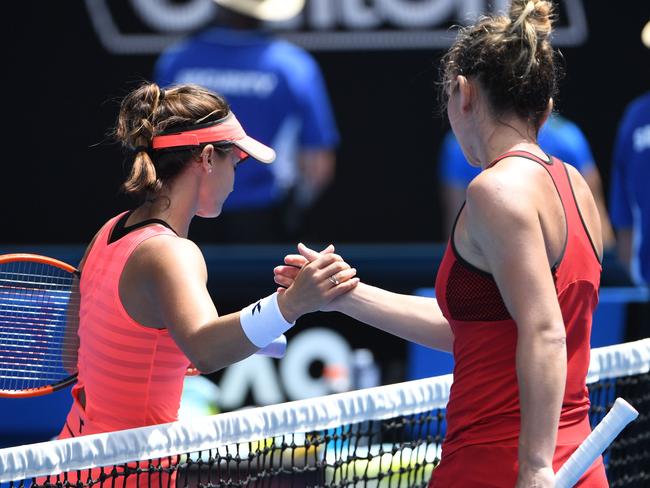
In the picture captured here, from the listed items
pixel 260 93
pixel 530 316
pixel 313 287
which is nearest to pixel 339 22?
pixel 260 93

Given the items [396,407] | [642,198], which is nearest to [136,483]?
[396,407]

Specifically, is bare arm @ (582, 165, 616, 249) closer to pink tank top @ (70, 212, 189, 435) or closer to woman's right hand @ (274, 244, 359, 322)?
woman's right hand @ (274, 244, 359, 322)

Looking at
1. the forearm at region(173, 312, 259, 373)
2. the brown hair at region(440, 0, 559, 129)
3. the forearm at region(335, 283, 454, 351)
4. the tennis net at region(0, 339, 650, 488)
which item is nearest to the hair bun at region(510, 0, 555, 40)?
the brown hair at region(440, 0, 559, 129)

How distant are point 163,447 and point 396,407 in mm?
746

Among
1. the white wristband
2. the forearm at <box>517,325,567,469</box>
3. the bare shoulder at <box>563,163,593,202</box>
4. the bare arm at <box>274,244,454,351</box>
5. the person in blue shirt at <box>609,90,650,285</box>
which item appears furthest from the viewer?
the person in blue shirt at <box>609,90,650,285</box>

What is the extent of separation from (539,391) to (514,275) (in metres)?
0.22

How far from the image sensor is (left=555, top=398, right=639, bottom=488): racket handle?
2.25 metres

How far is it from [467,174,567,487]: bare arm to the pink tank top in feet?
2.58

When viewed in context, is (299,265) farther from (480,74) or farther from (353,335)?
(353,335)

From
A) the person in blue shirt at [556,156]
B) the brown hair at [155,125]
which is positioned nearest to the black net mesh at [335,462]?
the brown hair at [155,125]

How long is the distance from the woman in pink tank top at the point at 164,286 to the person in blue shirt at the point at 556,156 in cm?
385

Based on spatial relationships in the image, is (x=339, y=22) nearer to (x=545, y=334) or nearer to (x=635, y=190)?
(x=635, y=190)

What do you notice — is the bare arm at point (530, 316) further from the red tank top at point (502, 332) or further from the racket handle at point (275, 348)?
the racket handle at point (275, 348)

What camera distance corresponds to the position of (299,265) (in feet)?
9.37
